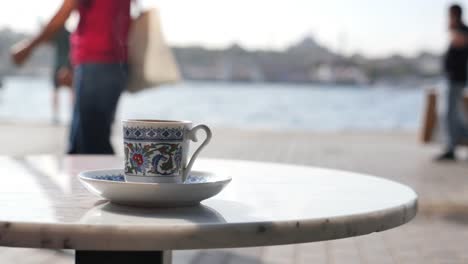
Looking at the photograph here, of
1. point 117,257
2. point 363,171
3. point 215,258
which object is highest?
point 117,257

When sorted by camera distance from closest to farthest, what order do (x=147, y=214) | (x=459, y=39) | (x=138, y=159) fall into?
(x=147, y=214)
(x=138, y=159)
(x=459, y=39)

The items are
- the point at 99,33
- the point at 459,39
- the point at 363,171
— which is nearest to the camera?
the point at 99,33

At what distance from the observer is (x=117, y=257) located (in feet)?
4.71

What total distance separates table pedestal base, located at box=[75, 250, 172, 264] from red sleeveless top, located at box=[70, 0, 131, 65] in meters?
1.76

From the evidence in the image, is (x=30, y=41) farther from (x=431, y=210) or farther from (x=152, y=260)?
(x=431, y=210)

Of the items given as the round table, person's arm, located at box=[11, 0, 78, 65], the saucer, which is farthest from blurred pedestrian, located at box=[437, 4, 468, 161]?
the saucer

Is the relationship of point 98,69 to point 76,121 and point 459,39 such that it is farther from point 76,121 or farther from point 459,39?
point 459,39

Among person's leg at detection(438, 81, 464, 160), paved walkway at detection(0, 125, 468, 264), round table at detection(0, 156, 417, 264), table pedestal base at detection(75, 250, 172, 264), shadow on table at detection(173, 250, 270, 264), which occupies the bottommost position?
paved walkway at detection(0, 125, 468, 264)

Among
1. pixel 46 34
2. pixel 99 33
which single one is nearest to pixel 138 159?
pixel 46 34

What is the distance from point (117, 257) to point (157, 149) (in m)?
0.22

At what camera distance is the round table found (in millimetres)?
1140

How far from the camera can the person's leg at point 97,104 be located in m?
3.19

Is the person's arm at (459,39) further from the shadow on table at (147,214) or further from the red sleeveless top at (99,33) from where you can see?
the shadow on table at (147,214)

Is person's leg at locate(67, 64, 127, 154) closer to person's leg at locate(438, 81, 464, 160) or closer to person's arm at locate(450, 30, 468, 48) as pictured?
person's arm at locate(450, 30, 468, 48)
